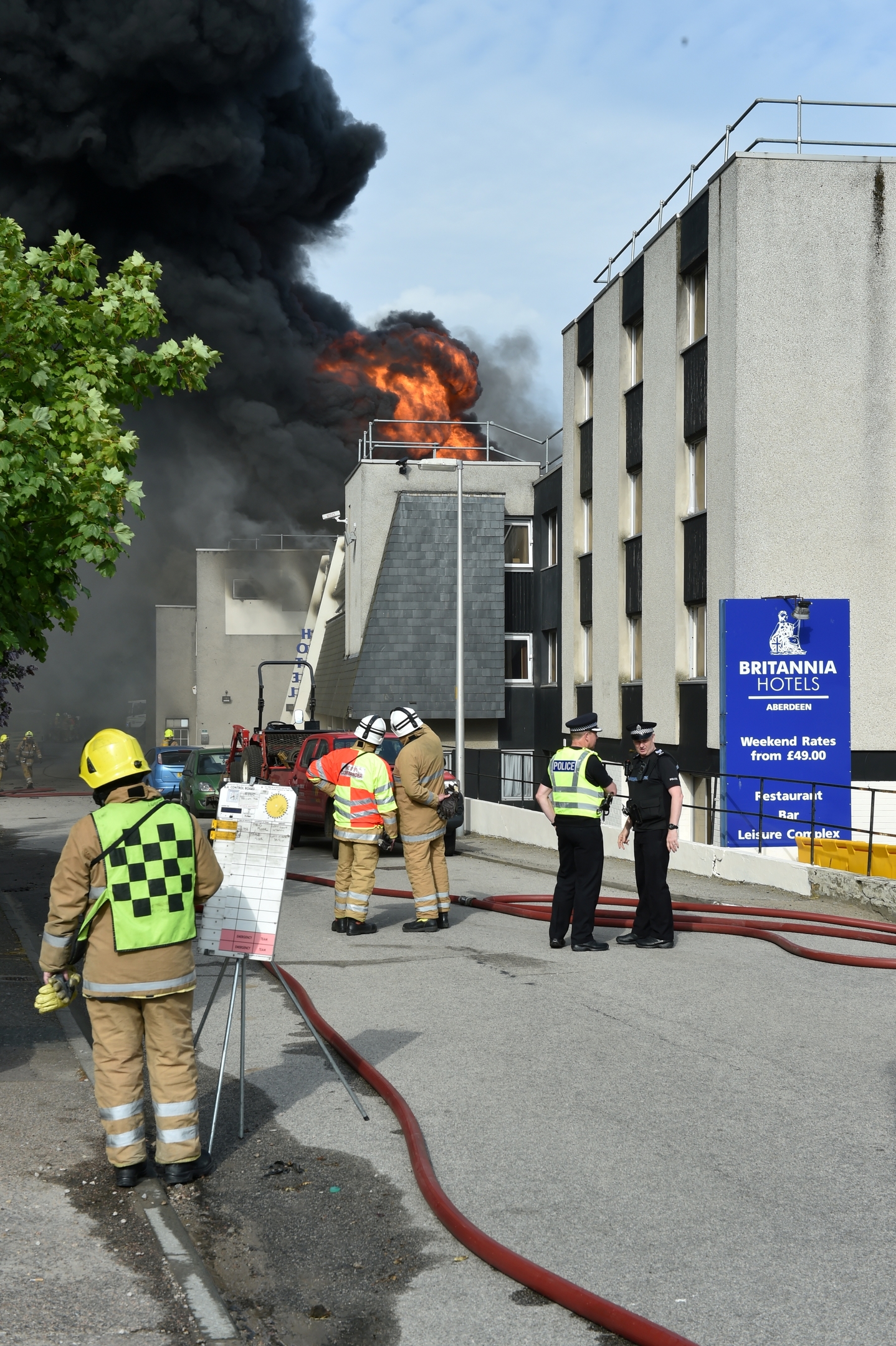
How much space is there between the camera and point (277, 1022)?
782cm

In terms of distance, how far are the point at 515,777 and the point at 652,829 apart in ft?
70.0

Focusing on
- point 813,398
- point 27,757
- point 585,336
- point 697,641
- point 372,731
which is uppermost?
point 585,336

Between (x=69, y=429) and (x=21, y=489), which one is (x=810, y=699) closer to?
(x=69, y=429)

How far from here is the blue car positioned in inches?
1172

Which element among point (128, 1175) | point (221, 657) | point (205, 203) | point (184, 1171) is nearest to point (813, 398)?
point (184, 1171)

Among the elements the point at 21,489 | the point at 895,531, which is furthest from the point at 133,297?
the point at 895,531

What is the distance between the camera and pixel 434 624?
32.5m

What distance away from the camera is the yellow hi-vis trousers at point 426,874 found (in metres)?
11.2

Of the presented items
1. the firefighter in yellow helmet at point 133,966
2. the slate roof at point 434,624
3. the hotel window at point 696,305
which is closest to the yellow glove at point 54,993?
the firefighter in yellow helmet at point 133,966

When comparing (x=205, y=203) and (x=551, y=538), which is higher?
(x=205, y=203)

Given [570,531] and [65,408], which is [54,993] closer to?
[65,408]

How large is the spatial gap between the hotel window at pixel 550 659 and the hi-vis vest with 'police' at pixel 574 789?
21481 millimetres

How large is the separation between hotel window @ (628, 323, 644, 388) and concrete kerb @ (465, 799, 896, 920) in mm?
8735

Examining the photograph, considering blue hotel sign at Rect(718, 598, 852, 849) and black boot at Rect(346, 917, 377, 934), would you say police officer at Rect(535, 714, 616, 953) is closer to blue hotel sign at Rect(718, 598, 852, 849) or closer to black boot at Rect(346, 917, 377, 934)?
black boot at Rect(346, 917, 377, 934)
